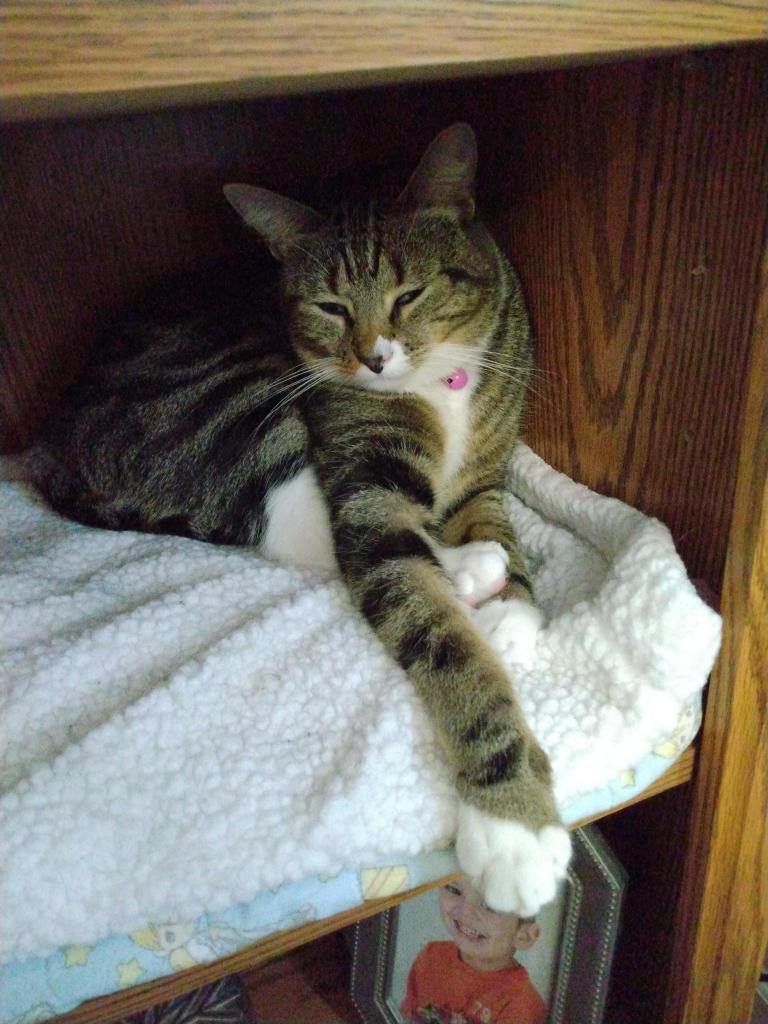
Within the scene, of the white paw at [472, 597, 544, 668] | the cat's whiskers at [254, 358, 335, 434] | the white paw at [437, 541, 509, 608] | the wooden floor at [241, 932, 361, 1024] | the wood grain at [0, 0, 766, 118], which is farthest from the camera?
the wooden floor at [241, 932, 361, 1024]

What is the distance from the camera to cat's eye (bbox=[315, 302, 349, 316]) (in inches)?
37.8

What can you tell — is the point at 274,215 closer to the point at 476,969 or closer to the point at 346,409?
the point at 346,409

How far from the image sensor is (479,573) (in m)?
0.87

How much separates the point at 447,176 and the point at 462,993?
3.57 feet

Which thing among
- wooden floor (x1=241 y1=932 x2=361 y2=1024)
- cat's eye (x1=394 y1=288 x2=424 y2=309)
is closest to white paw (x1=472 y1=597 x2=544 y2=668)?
cat's eye (x1=394 y1=288 x2=424 y2=309)

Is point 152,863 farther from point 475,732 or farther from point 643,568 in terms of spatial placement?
point 643,568

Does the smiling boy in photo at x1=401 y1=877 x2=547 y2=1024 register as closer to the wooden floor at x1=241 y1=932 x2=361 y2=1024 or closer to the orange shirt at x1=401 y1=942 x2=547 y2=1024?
the orange shirt at x1=401 y1=942 x2=547 y2=1024

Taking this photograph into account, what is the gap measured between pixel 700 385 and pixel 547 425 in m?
0.30

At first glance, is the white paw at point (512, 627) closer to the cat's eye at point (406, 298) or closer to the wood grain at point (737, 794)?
the wood grain at point (737, 794)

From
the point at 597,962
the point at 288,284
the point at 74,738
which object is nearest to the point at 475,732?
the point at 74,738

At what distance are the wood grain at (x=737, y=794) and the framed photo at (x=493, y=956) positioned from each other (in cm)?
9

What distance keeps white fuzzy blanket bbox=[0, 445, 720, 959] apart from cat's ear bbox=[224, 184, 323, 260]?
43cm

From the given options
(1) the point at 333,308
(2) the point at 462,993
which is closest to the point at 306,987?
(2) the point at 462,993

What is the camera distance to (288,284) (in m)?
1.01
